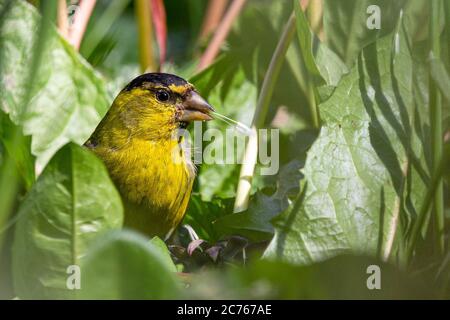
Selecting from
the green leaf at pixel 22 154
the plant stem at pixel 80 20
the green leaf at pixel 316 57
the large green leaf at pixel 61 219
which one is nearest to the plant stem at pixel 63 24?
the plant stem at pixel 80 20

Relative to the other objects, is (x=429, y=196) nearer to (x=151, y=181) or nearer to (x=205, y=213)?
(x=205, y=213)

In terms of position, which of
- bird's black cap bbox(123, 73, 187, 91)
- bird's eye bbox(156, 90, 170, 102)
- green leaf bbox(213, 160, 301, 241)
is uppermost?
bird's black cap bbox(123, 73, 187, 91)

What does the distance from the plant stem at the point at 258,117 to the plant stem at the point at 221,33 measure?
0.23 meters

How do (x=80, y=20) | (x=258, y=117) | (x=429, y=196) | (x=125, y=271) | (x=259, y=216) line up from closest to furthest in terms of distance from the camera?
(x=125, y=271), (x=429, y=196), (x=259, y=216), (x=258, y=117), (x=80, y=20)

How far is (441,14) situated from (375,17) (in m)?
0.10

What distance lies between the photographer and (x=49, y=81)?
0.94 meters

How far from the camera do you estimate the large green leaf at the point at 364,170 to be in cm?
66

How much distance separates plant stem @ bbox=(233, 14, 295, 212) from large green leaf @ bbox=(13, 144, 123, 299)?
0.25m

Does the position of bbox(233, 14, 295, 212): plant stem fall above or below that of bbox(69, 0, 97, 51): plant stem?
below

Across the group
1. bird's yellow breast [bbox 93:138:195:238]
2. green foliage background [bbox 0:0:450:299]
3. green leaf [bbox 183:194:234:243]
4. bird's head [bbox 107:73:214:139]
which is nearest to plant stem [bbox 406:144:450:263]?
green foliage background [bbox 0:0:450:299]

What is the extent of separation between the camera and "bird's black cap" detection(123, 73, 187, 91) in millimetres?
1062

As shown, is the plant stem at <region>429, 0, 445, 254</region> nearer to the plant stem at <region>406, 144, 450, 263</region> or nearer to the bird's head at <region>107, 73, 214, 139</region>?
the plant stem at <region>406, 144, 450, 263</region>

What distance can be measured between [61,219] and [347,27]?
45cm

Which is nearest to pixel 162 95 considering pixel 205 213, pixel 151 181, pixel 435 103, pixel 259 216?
pixel 151 181
